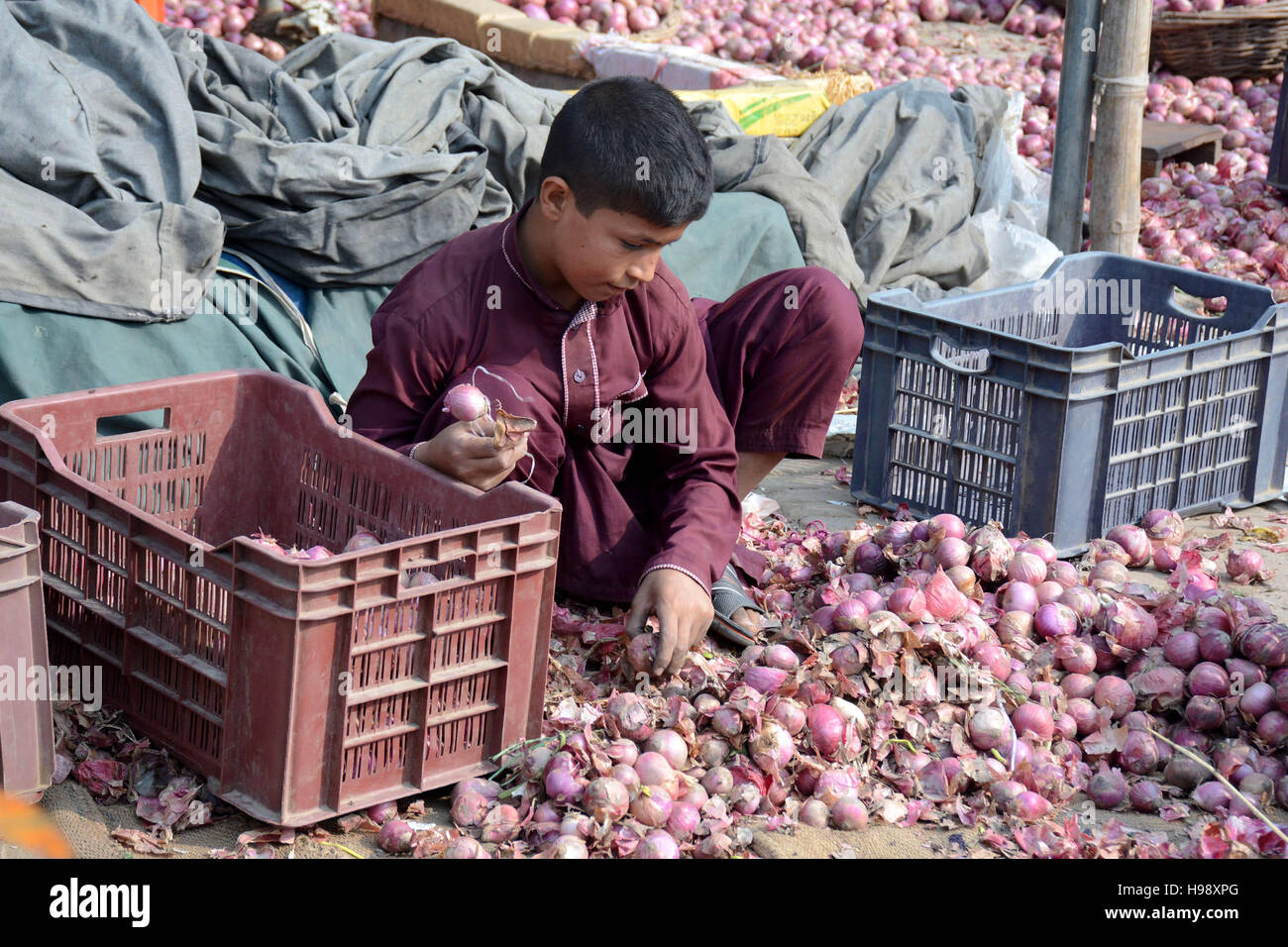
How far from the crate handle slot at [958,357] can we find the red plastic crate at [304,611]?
1.42m

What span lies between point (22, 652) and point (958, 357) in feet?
6.81

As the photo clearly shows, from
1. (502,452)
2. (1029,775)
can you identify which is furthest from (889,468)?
(502,452)

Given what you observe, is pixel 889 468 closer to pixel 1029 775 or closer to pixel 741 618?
pixel 741 618

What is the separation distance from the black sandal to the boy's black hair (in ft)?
2.33

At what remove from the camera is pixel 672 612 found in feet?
7.61

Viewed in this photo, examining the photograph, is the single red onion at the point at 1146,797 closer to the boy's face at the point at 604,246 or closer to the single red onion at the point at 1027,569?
the single red onion at the point at 1027,569

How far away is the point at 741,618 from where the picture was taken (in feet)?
8.59

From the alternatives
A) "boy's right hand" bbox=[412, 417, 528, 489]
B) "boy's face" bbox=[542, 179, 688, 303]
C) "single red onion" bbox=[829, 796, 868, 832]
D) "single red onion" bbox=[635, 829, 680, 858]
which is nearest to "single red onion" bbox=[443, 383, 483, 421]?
"boy's right hand" bbox=[412, 417, 528, 489]

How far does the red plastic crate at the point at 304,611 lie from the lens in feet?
6.13

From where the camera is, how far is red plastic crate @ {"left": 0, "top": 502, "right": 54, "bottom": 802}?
184 cm

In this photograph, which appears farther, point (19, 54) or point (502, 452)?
point (19, 54)

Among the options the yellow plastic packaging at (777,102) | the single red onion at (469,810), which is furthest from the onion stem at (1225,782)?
the yellow plastic packaging at (777,102)

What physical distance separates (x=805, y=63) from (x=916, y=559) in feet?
17.4

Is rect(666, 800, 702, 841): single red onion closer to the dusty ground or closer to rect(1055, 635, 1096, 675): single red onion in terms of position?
the dusty ground
